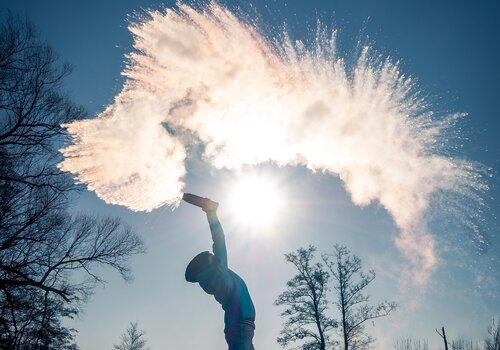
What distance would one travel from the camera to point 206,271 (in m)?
3.27

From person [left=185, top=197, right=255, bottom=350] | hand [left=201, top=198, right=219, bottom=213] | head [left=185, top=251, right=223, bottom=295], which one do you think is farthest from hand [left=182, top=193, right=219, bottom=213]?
head [left=185, top=251, right=223, bottom=295]

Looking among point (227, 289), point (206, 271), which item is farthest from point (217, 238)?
point (227, 289)

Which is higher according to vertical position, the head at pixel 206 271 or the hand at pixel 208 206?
the hand at pixel 208 206

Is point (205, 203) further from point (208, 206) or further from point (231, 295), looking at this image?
point (231, 295)

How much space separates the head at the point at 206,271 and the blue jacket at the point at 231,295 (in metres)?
0.06

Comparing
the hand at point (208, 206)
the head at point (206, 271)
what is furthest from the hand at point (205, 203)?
the head at point (206, 271)

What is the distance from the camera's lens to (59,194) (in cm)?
1523

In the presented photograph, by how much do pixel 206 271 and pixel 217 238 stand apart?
0.34 m

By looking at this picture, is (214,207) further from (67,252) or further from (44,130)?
(67,252)

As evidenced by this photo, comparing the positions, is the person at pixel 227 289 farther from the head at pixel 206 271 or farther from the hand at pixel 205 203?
the hand at pixel 205 203

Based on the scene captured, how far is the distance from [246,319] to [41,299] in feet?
52.2

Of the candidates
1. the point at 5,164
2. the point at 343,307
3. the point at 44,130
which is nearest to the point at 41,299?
the point at 5,164

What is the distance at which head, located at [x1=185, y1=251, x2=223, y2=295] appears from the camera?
3.26 meters

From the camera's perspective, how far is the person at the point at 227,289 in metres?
3.28
